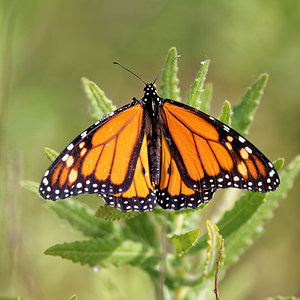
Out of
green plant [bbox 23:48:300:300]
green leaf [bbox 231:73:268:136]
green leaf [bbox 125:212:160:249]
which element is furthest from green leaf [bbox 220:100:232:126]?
green leaf [bbox 125:212:160:249]

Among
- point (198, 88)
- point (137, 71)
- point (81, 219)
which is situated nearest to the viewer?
point (198, 88)

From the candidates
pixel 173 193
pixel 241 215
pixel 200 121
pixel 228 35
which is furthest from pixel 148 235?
pixel 228 35

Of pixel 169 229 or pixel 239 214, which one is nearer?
pixel 239 214

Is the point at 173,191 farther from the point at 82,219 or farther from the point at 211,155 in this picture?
the point at 82,219

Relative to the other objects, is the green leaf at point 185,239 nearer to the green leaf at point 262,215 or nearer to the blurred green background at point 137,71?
the green leaf at point 262,215

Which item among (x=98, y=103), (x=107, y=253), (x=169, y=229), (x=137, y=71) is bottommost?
(x=107, y=253)

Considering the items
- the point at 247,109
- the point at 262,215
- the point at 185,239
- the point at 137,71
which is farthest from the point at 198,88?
the point at 137,71
